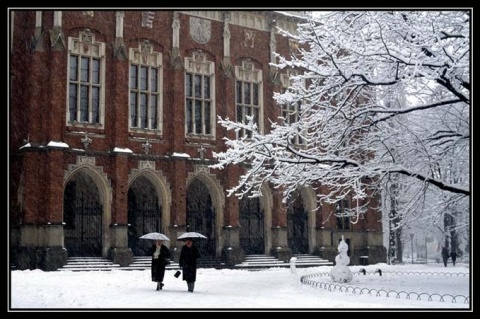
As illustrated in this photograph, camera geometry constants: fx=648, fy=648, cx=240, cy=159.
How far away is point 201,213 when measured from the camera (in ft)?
98.1

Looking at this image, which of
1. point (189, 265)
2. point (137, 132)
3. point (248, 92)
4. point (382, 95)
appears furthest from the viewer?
point (248, 92)

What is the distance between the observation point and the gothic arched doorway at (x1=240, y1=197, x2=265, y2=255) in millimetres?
30844

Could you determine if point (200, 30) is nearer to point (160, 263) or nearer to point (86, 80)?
point (86, 80)

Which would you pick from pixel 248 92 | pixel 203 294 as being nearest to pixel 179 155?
pixel 248 92

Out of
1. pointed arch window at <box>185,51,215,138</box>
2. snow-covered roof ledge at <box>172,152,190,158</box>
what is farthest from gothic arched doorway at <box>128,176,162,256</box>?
pointed arch window at <box>185,51,215,138</box>

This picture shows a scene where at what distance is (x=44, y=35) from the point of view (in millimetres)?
24922

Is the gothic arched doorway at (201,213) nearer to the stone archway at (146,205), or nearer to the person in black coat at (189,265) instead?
the stone archway at (146,205)

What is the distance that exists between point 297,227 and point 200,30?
35.9 feet

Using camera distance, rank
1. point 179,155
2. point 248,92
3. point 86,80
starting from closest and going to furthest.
A: 1. point 86,80
2. point 179,155
3. point 248,92

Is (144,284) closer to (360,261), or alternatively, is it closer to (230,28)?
(230,28)

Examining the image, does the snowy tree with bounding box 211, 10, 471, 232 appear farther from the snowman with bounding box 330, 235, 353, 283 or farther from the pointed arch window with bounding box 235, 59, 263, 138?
the pointed arch window with bounding box 235, 59, 263, 138

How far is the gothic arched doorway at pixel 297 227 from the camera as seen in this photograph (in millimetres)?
32406

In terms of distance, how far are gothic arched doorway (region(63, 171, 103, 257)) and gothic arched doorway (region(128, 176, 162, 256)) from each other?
1728 mm

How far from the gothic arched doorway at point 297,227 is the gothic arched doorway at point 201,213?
4.50m
